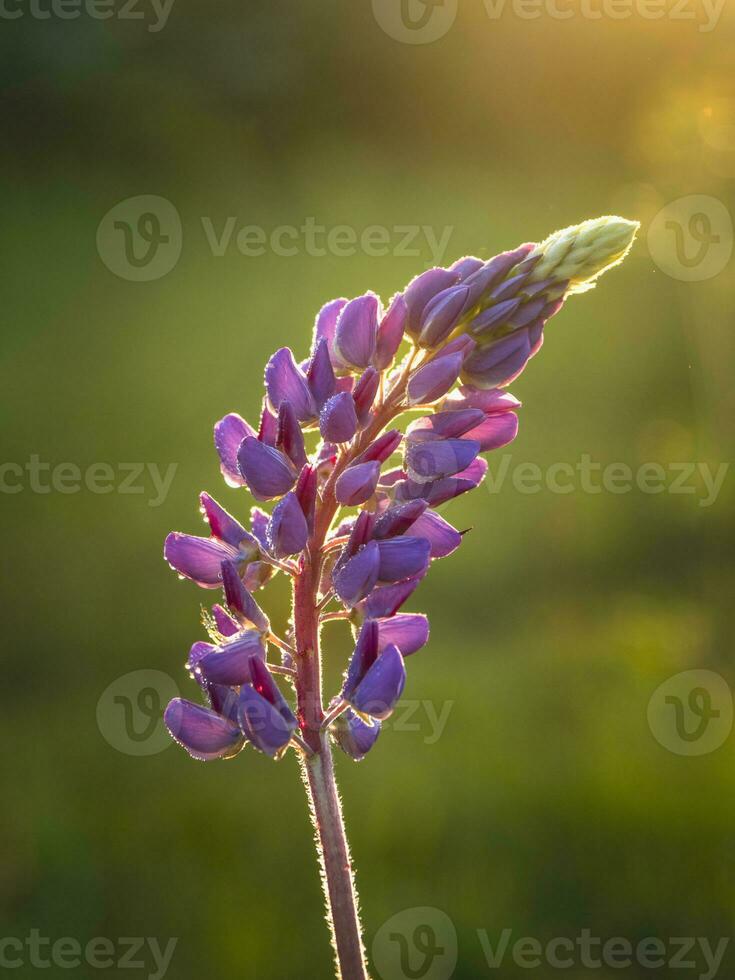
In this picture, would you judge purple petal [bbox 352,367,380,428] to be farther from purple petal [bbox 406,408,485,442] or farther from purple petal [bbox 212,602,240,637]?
purple petal [bbox 212,602,240,637]

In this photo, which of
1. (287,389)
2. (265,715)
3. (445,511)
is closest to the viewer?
(265,715)

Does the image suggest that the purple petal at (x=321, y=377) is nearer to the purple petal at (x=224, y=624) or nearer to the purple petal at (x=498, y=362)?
the purple petal at (x=498, y=362)

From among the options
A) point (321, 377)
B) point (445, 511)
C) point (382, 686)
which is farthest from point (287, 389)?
point (445, 511)

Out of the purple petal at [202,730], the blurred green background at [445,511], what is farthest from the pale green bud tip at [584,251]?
the blurred green background at [445,511]

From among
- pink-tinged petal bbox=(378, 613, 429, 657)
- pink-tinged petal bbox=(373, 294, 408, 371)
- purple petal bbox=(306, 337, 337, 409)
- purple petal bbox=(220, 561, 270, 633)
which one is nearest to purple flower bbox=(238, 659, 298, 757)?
purple petal bbox=(220, 561, 270, 633)

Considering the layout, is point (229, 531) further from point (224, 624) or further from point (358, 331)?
point (358, 331)

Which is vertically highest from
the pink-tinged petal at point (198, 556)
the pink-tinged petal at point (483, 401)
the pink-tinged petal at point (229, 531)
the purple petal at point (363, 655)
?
the pink-tinged petal at point (483, 401)
